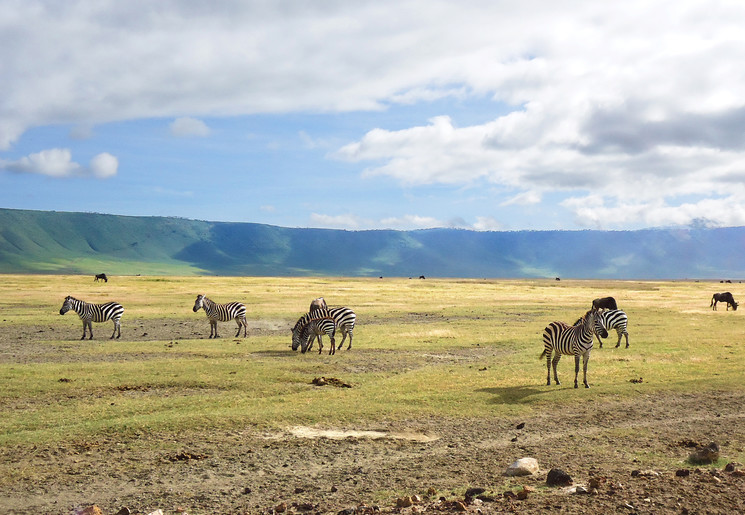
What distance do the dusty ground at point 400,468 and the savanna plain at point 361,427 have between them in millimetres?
48

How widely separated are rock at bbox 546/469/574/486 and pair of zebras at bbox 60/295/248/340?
26112mm

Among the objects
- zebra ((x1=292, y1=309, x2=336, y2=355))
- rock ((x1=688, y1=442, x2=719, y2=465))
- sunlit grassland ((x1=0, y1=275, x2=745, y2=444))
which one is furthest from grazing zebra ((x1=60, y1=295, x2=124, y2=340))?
rock ((x1=688, y1=442, x2=719, y2=465))

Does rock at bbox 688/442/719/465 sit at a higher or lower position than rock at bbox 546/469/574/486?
higher

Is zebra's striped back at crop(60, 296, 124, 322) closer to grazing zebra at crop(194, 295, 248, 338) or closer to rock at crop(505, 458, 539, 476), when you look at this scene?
grazing zebra at crop(194, 295, 248, 338)

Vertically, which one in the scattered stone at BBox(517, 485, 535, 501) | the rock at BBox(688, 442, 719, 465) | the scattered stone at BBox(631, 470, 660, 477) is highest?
the rock at BBox(688, 442, 719, 465)

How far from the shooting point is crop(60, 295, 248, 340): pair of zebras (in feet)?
112

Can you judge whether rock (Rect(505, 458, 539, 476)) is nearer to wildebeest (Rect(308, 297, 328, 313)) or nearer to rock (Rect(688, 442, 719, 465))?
rock (Rect(688, 442, 719, 465))

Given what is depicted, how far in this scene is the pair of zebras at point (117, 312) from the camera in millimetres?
34219

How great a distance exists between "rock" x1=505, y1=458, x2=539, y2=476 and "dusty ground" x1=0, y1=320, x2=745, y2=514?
0.69 ft

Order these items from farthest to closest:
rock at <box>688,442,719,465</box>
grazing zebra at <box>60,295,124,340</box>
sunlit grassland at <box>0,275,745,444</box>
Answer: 1. grazing zebra at <box>60,295,124,340</box>
2. sunlit grassland at <box>0,275,745,444</box>
3. rock at <box>688,442,719,465</box>

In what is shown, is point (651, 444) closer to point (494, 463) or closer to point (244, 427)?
point (494, 463)

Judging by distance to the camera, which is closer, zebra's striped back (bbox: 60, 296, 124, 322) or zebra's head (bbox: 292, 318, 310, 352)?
zebra's head (bbox: 292, 318, 310, 352)

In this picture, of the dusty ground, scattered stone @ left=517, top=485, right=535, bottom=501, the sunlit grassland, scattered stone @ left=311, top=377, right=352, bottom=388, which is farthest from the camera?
scattered stone @ left=311, top=377, right=352, bottom=388

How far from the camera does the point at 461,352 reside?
2900 centimetres
